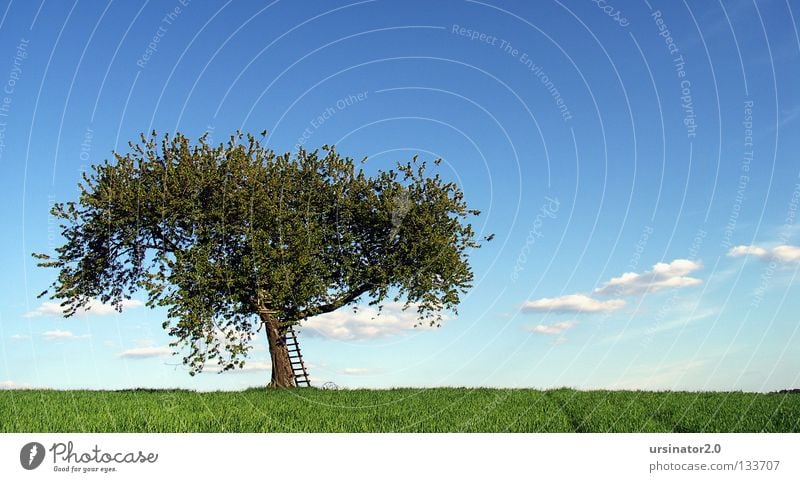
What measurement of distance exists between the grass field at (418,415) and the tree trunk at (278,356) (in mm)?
8090

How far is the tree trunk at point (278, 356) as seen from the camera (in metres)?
28.4

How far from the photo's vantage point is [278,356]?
2883 centimetres

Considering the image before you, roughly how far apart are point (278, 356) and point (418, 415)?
1509 cm

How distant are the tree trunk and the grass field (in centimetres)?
809

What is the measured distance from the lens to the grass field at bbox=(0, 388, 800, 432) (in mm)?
12875

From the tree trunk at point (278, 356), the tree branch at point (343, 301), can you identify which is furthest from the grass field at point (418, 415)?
the tree branch at point (343, 301)
